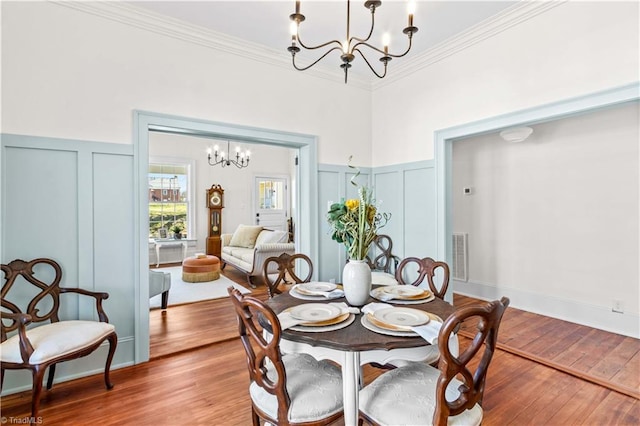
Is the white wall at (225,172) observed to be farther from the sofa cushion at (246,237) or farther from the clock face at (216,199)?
the sofa cushion at (246,237)

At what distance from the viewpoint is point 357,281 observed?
1.81m

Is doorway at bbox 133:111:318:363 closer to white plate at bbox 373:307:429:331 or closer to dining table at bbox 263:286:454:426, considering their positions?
dining table at bbox 263:286:454:426

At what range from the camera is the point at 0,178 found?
2.21 metres

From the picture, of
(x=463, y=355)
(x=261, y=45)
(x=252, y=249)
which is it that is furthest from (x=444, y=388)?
(x=252, y=249)

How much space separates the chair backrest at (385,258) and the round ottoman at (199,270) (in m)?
2.97

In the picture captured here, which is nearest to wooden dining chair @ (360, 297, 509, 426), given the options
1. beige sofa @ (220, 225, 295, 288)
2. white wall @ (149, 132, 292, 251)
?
beige sofa @ (220, 225, 295, 288)

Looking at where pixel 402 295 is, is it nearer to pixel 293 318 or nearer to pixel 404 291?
pixel 404 291

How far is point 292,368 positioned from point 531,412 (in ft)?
5.39

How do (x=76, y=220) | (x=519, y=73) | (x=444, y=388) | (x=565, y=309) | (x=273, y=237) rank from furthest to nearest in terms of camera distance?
1. (x=273, y=237)
2. (x=565, y=309)
3. (x=519, y=73)
4. (x=76, y=220)
5. (x=444, y=388)

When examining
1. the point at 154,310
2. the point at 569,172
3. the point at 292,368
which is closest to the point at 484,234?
the point at 569,172

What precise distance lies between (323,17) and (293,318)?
2500mm

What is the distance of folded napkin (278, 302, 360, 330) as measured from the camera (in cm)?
153

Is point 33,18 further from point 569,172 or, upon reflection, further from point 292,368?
point 569,172

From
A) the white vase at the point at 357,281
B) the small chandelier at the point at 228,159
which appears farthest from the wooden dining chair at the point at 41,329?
the small chandelier at the point at 228,159
